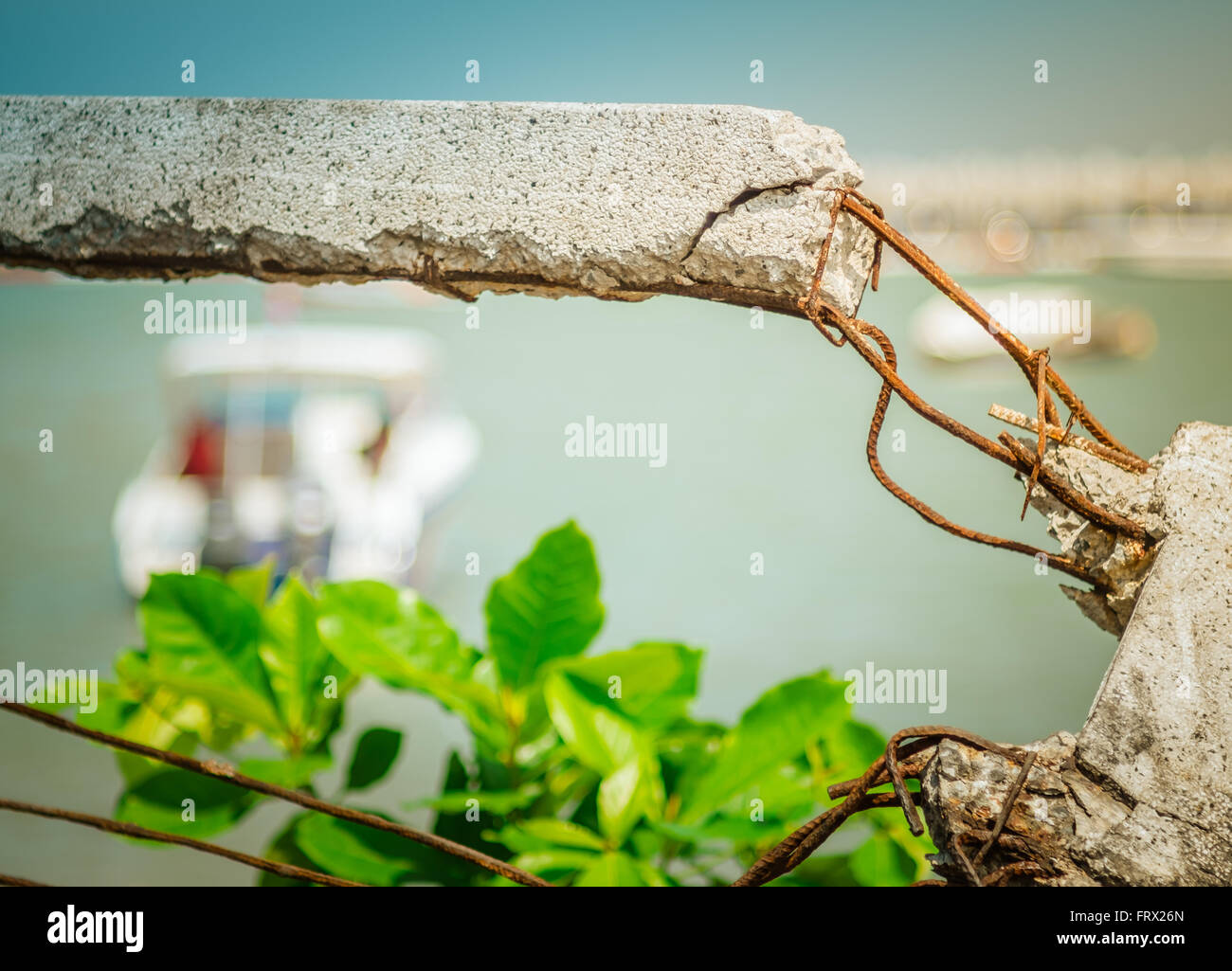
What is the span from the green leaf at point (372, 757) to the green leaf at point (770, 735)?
330 millimetres

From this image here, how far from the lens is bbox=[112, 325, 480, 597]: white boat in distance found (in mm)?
2535

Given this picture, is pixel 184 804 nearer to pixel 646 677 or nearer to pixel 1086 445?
pixel 646 677

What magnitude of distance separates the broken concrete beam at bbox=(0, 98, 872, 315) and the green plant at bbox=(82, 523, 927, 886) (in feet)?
0.97

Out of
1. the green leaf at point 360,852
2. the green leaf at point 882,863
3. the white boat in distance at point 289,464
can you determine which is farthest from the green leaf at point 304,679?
the white boat in distance at point 289,464

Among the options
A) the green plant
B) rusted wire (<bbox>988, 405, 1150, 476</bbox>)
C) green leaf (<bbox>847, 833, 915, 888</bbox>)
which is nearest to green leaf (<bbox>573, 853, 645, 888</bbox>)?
the green plant

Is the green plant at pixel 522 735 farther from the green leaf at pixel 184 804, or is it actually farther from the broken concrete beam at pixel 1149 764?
the broken concrete beam at pixel 1149 764

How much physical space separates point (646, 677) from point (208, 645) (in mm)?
469

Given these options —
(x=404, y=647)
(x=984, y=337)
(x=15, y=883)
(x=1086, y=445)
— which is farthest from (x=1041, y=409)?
(x=984, y=337)

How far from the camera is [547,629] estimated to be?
801 millimetres

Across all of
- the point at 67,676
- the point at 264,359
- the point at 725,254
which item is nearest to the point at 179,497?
the point at 264,359

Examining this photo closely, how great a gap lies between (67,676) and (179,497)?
1853 millimetres

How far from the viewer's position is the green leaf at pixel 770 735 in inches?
29.2
